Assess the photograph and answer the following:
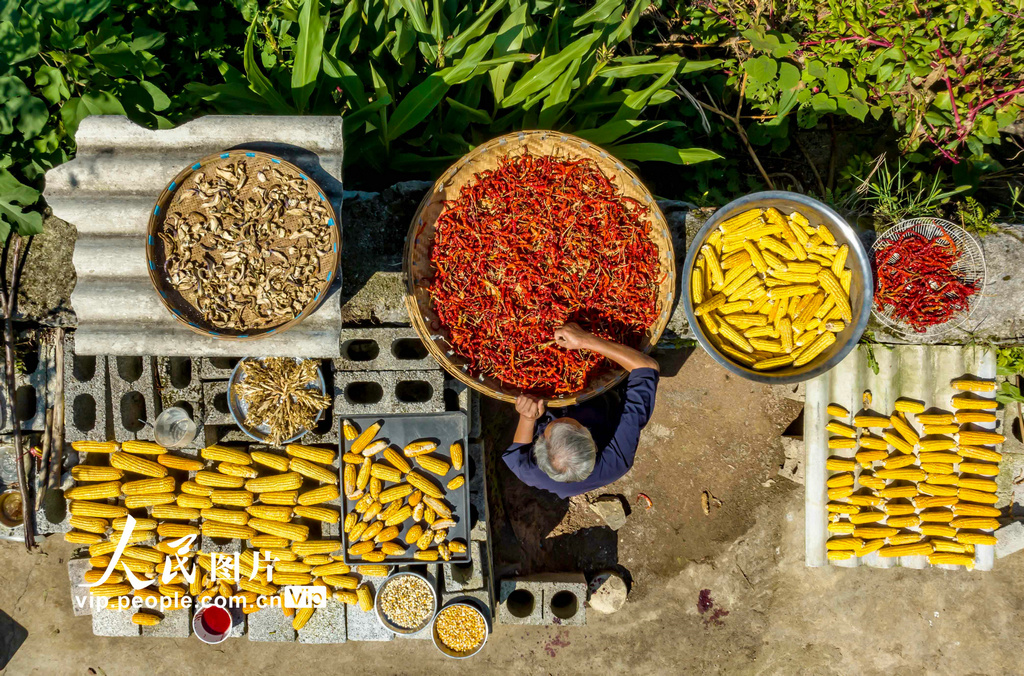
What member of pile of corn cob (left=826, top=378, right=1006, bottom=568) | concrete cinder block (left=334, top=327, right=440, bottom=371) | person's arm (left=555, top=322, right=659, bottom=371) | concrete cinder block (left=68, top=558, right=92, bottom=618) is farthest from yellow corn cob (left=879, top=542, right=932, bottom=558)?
concrete cinder block (left=68, top=558, right=92, bottom=618)

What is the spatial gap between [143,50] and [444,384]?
123 inches

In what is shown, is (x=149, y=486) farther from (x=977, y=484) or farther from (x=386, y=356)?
(x=977, y=484)

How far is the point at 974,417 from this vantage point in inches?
180

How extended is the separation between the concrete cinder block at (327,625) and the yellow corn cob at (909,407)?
472 cm

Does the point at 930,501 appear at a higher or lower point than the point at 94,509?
higher

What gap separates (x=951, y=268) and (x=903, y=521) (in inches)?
80.2

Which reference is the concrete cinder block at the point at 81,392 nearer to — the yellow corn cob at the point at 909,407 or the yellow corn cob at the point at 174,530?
the yellow corn cob at the point at 174,530

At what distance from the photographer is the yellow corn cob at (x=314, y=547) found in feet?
14.5

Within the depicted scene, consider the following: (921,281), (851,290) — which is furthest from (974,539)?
(851,290)

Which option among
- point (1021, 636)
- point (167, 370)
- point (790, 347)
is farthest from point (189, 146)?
point (1021, 636)

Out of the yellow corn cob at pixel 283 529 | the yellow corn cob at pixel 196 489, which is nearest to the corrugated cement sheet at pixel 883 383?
the yellow corn cob at pixel 283 529

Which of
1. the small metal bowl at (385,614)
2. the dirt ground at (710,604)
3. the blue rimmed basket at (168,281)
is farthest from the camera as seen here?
the dirt ground at (710,604)

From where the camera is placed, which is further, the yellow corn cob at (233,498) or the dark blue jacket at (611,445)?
the yellow corn cob at (233,498)

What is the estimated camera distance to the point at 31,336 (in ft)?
14.8
